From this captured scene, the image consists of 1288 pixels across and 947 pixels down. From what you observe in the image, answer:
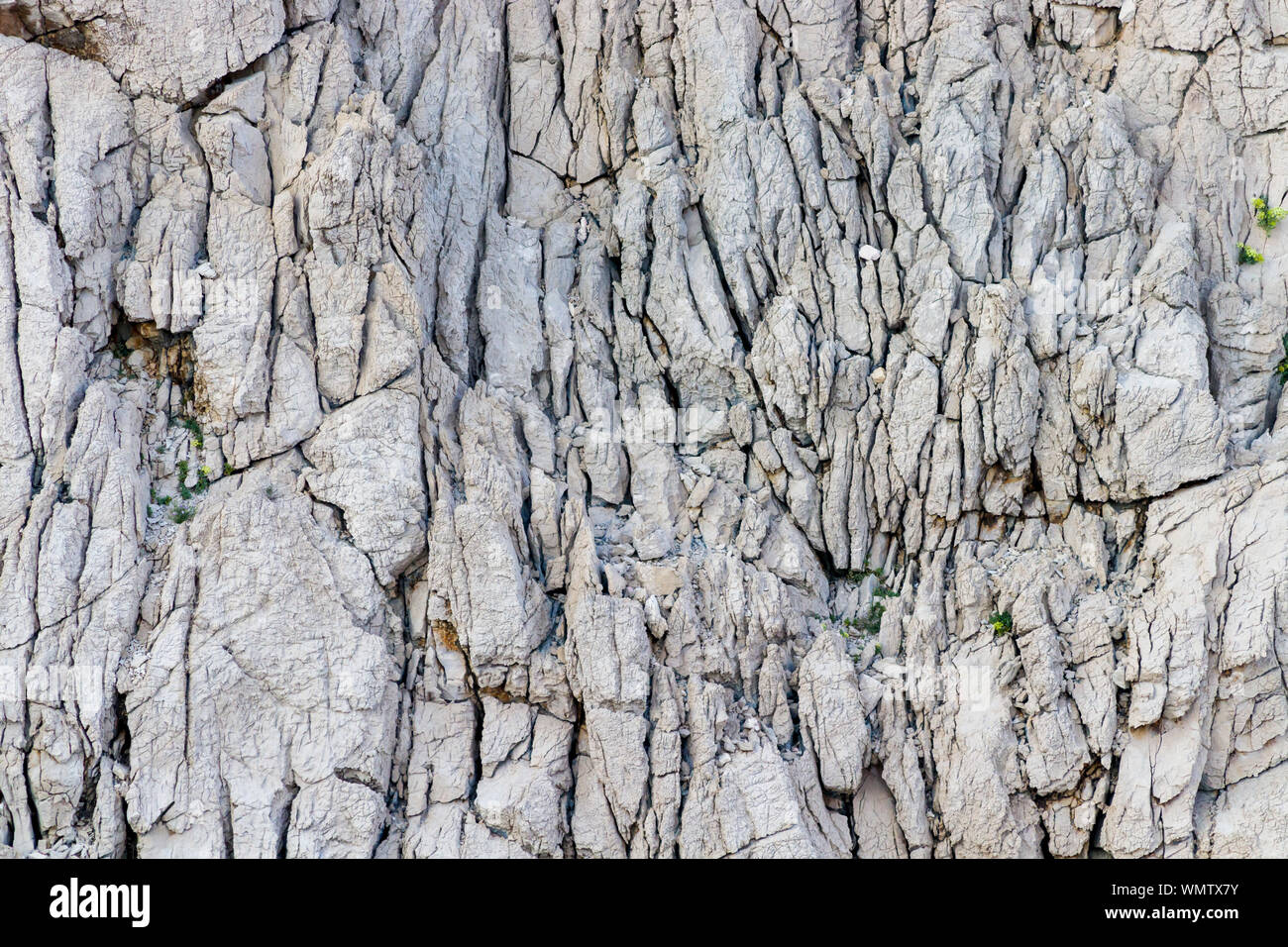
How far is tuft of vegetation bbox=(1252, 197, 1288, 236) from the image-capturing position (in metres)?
24.4

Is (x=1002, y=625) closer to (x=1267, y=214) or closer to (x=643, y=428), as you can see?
(x=643, y=428)

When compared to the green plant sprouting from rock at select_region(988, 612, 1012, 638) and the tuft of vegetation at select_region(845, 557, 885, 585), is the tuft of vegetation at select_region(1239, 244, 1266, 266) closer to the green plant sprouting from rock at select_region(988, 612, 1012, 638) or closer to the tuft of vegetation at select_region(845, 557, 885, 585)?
the green plant sprouting from rock at select_region(988, 612, 1012, 638)

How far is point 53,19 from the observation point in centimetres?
2245

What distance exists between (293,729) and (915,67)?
61.2ft

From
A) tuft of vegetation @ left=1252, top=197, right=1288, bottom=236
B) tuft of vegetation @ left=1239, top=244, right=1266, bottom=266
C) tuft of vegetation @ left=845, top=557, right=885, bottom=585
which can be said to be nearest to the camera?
tuft of vegetation @ left=845, top=557, right=885, bottom=585

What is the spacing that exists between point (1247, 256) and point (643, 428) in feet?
43.0

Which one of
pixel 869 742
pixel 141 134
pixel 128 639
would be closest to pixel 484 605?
pixel 128 639

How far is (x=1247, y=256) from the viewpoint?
24.4 metres

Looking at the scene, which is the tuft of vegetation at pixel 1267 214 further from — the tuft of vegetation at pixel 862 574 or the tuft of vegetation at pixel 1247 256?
the tuft of vegetation at pixel 862 574

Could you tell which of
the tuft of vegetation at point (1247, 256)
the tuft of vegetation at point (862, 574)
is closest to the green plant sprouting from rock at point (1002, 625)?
the tuft of vegetation at point (862, 574)

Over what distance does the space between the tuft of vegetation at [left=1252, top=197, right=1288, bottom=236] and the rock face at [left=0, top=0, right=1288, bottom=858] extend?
3.7 inches

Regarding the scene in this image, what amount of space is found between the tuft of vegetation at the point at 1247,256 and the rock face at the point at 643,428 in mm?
65

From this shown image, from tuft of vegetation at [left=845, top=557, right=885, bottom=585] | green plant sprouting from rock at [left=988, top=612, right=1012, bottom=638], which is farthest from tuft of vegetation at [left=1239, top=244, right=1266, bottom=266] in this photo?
tuft of vegetation at [left=845, top=557, right=885, bottom=585]
